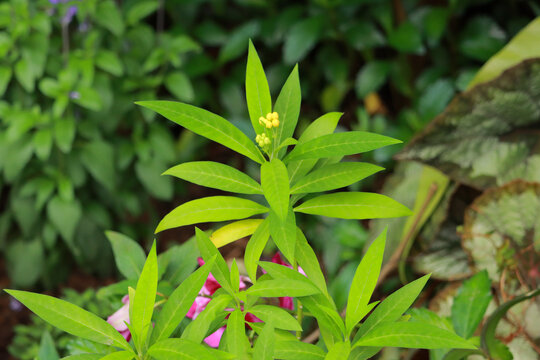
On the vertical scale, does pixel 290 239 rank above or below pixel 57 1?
below

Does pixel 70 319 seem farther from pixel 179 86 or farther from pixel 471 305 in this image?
pixel 179 86

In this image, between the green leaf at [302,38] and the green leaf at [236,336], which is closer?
the green leaf at [236,336]

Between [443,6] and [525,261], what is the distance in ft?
4.24

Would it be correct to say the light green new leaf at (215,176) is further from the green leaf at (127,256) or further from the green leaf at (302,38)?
the green leaf at (302,38)

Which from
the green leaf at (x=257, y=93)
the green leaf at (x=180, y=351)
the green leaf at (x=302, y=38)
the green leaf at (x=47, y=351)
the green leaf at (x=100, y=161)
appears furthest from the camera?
the green leaf at (x=302, y=38)

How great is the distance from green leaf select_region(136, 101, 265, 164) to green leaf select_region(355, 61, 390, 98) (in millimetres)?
1464

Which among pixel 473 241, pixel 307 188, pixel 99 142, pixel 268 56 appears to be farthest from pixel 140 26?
pixel 307 188

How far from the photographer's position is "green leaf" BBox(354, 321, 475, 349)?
0.43 meters

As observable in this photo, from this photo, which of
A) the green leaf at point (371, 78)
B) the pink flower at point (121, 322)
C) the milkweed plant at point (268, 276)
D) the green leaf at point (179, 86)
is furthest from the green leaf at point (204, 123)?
the green leaf at point (371, 78)

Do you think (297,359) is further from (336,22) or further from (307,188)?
(336,22)

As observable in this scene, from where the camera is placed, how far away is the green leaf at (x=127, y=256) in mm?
664

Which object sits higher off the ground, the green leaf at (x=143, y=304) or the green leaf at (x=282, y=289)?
the green leaf at (x=282, y=289)

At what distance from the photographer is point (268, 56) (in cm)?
221

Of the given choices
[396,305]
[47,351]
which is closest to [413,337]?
[396,305]
